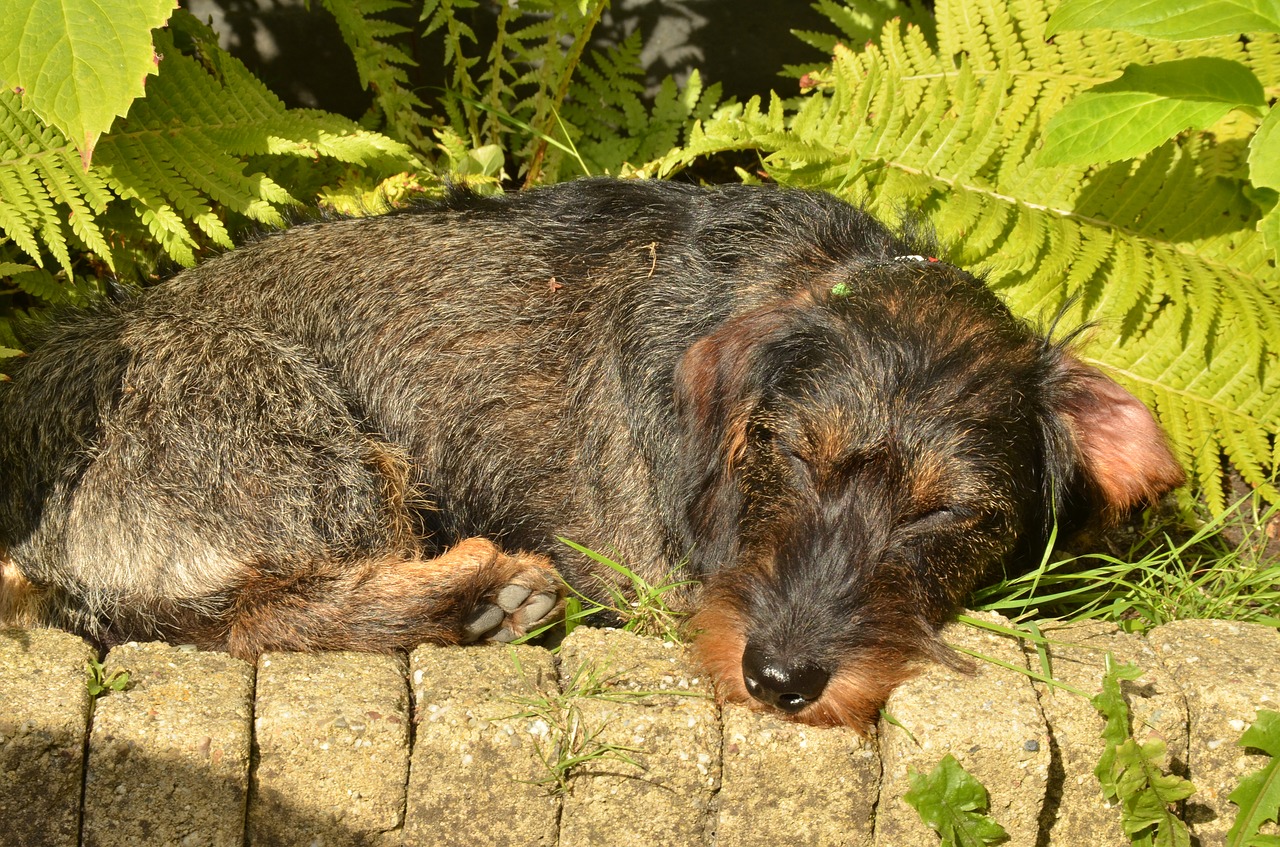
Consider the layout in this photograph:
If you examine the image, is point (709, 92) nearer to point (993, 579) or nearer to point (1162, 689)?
point (993, 579)

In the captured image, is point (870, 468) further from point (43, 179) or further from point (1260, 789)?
point (43, 179)

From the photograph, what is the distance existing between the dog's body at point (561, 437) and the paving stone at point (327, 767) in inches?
28.3

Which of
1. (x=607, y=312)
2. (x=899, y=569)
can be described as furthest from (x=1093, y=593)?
(x=607, y=312)

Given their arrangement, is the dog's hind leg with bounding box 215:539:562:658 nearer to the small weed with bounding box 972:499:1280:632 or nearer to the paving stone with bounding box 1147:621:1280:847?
the small weed with bounding box 972:499:1280:632

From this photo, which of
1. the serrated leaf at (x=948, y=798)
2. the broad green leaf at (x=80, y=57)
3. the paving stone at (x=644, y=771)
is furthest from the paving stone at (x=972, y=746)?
the broad green leaf at (x=80, y=57)

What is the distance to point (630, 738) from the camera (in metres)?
2.87

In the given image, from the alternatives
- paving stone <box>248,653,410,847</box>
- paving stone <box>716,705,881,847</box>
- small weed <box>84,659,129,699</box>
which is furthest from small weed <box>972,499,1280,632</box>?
small weed <box>84,659,129,699</box>

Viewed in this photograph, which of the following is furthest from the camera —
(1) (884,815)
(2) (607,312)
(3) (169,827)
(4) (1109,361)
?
(4) (1109,361)

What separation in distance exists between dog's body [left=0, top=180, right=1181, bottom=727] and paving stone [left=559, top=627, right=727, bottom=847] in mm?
201

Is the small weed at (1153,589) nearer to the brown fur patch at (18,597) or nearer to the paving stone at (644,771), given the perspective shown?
the paving stone at (644,771)

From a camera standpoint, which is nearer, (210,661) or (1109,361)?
(210,661)

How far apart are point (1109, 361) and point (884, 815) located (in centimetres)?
235

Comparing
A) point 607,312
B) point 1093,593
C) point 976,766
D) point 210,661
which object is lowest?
point 1093,593

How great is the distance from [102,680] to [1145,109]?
375cm
